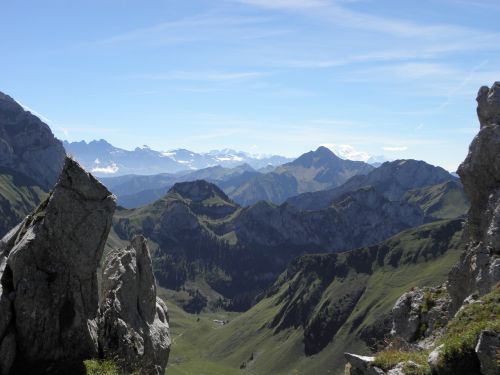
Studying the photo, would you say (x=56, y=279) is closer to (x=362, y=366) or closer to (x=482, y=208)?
(x=362, y=366)

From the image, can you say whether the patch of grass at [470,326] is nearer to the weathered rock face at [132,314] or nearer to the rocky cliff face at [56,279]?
the weathered rock face at [132,314]

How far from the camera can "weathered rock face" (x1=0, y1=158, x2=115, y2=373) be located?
31.5m

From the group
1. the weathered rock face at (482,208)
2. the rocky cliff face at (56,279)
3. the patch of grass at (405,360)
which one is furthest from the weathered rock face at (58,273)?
the weathered rock face at (482,208)

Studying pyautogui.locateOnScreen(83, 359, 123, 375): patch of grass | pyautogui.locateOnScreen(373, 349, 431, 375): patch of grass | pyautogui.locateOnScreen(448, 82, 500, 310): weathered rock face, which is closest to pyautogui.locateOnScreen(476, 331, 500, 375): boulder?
pyautogui.locateOnScreen(373, 349, 431, 375): patch of grass

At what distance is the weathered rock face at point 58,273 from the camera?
31.5 metres

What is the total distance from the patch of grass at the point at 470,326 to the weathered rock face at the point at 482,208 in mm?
15651

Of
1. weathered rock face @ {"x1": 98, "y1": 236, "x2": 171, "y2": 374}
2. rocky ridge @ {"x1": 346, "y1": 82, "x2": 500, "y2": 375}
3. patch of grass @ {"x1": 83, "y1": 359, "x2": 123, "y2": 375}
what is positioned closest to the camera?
patch of grass @ {"x1": 83, "y1": 359, "x2": 123, "y2": 375}

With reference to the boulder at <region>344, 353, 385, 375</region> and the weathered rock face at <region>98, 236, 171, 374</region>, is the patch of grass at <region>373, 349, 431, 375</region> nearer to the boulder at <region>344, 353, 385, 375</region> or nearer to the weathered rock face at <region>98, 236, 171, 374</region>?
the boulder at <region>344, 353, 385, 375</region>

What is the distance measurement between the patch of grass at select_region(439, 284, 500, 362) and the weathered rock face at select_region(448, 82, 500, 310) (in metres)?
15.7

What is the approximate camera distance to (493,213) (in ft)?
151

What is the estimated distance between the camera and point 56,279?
3366 cm

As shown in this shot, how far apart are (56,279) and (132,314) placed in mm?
8248

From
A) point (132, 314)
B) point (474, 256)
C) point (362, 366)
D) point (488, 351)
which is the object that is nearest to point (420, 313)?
point (474, 256)

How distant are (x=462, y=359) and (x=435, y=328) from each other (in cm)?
2253
